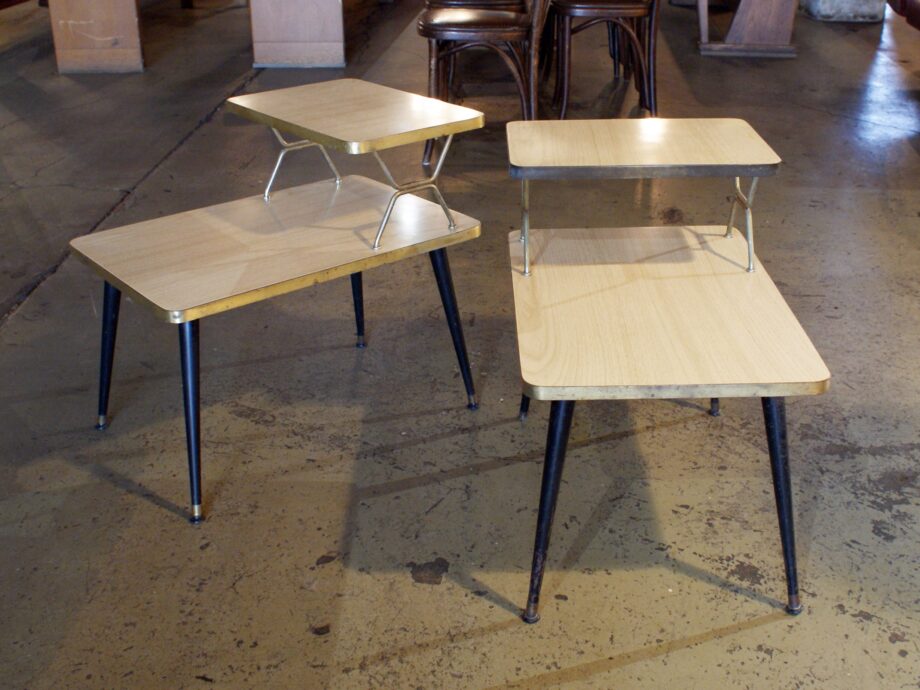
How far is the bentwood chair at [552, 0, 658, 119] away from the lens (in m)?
3.49

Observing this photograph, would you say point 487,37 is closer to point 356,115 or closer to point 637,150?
point 356,115

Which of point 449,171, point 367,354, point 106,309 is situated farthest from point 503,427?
point 449,171

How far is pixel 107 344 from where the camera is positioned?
1.81 metres

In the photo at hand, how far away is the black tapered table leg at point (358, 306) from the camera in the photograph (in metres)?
2.14

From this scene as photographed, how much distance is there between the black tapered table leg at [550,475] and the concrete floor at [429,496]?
0.31 feet

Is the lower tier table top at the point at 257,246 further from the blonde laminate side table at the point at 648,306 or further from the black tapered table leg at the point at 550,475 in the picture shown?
the black tapered table leg at the point at 550,475

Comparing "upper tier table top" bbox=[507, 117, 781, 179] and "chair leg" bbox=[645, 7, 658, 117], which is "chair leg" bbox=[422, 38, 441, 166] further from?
"upper tier table top" bbox=[507, 117, 781, 179]

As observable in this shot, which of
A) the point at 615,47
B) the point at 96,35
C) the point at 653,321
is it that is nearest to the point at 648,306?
the point at 653,321

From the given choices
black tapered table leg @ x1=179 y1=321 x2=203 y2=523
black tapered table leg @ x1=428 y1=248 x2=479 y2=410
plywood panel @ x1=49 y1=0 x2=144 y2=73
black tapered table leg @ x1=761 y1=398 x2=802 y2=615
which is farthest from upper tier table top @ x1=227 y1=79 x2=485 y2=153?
plywood panel @ x1=49 y1=0 x2=144 y2=73

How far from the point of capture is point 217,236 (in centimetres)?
174

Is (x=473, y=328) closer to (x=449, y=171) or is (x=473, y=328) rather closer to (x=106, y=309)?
(x=106, y=309)

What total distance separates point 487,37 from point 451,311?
1.65 metres

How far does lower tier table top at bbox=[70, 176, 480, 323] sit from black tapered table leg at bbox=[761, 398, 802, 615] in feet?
2.14

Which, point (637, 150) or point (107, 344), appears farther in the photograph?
point (107, 344)
